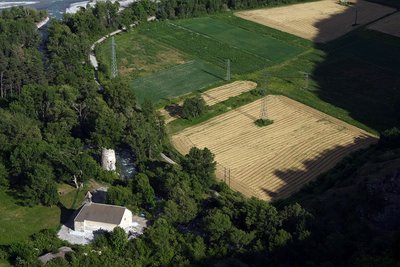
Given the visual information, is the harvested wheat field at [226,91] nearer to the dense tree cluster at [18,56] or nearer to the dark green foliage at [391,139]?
the dense tree cluster at [18,56]

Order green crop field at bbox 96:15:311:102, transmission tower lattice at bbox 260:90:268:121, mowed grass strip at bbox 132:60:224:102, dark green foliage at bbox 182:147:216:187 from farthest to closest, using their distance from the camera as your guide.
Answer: green crop field at bbox 96:15:311:102, mowed grass strip at bbox 132:60:224:102, transmission tower lattice at bbox 260:90:268:121, dark green foliage at bbox 182:147:216:187

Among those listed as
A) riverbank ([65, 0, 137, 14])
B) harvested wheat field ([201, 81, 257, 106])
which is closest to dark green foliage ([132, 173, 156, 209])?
harvested wheat field ([201, 81, 257, 106])

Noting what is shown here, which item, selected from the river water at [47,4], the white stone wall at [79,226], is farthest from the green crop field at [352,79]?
the river water at [47,4]

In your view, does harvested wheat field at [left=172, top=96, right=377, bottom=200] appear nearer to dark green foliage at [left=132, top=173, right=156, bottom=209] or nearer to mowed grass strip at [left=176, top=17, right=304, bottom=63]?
dark green foliage at [left=132, top=173, right=156, bottom=209]

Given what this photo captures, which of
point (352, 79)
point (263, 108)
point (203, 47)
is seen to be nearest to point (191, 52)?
point (203, 47)

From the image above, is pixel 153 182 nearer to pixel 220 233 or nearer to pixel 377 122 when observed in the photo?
pixel 220 233

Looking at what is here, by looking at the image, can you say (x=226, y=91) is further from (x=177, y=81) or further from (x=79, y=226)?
(x=79, y=226)
